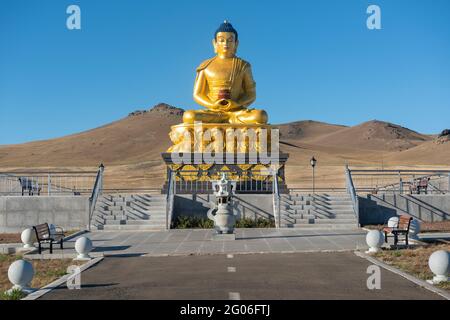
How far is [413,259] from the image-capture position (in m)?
11.6

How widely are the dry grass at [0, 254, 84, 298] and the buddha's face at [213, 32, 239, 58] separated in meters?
14.4

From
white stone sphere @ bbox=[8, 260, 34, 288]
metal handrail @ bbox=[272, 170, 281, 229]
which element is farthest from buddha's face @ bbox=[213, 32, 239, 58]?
white stone sphere @ bbox=[8, 260, 34, 288]

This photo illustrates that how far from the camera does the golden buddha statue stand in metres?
24.8

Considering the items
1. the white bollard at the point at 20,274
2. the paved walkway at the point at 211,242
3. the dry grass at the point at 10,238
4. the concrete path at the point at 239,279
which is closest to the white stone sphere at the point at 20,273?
the white bollard at the point at 20,274

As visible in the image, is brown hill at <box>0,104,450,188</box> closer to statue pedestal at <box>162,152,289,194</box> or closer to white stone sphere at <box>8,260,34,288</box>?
statue pedestal at <box>162,152,289,194</box>

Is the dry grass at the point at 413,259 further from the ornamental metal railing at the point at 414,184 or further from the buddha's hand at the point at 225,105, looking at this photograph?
the buddha's hand at the point at 225,105

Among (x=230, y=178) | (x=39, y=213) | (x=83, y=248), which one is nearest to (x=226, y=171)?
(x=230, y=178)

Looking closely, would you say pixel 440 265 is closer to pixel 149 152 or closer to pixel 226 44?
pixel 226 44

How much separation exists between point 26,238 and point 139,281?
5293 mm

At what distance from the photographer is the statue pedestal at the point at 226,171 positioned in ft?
71.0
